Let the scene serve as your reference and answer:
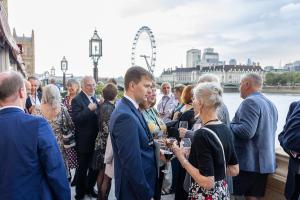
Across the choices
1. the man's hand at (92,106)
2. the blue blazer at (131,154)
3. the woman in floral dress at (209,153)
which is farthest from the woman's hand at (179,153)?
the man's hand at (92,106)

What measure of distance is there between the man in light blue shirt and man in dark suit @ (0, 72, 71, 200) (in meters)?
2.14

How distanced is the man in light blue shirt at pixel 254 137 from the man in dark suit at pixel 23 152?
7.01 ft

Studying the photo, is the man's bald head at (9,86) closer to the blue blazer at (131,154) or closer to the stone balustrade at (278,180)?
the blue blazer at (131,154)

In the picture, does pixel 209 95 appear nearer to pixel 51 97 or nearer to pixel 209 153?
pixel 209 153

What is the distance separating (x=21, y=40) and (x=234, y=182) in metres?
100

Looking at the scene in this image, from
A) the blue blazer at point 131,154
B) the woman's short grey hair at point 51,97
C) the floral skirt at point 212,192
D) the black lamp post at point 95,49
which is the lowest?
the floral skirt at point 212,192

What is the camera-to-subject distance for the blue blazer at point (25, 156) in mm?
2049

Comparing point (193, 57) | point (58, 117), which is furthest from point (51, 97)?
point (193, 57)

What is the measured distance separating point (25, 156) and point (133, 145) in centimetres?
76

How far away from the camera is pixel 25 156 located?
2.06 meters

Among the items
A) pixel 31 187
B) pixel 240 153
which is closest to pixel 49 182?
pixel 31 187

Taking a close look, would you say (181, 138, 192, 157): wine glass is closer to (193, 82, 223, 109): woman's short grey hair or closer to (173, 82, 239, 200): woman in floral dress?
(173, 82, 239, 200): woman in floral dress

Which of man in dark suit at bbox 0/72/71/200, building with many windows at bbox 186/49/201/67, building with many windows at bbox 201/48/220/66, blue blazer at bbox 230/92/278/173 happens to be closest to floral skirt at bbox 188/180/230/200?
man in dark suit at bbox 0/72/71/200

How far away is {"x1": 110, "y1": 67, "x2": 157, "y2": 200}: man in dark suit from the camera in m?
2.43
